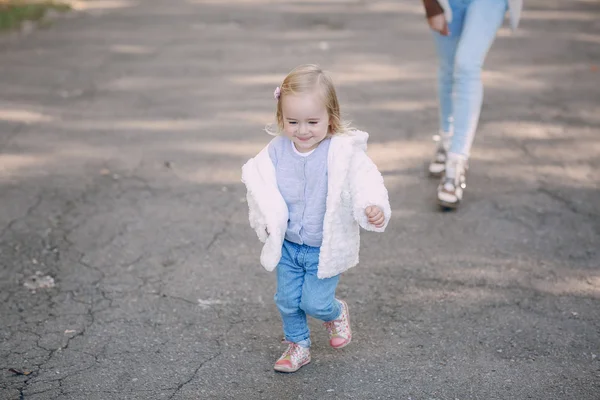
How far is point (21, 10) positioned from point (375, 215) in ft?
26.2

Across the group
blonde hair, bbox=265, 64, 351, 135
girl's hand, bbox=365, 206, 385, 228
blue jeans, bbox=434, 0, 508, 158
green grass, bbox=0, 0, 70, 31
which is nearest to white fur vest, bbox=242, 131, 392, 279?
girl's hand, bbox=365, 206, 385, 228

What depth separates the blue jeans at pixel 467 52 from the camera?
463cm

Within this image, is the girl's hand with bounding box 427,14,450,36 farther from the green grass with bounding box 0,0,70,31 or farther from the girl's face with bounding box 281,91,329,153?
the green grass with bounding box 0,0,70,31

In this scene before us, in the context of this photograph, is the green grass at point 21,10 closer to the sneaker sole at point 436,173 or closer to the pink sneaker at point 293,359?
the sneaker sole at point 436,173

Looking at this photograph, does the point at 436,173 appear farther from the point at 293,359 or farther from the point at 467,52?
the point at 293,359

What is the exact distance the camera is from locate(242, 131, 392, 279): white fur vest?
3.17 meters

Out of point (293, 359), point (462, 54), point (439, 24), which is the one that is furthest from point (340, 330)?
point (439, 24)

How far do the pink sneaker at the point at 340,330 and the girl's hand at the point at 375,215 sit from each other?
573 millimetres

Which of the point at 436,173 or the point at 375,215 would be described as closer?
the point at 375,215

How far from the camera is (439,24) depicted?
4.71 metres

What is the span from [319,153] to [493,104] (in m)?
3.85

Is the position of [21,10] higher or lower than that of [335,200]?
lower

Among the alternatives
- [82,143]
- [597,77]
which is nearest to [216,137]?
[82,143]

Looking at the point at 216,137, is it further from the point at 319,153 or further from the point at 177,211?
the point at 319,153
